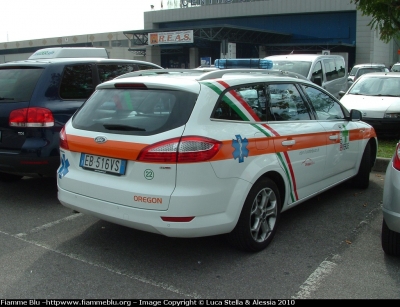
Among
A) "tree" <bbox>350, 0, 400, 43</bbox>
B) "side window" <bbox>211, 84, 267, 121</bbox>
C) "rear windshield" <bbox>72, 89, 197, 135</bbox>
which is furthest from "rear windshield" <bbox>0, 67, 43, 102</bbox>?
"tree" <bbox>350, 0, 400, 43</bbox>

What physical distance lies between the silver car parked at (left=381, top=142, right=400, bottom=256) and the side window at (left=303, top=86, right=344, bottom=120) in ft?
5.02

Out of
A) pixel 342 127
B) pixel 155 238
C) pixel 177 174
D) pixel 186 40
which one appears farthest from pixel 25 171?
pixel 186 40

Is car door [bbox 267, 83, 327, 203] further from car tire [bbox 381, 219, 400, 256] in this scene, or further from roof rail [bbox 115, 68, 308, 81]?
car tire [bbox 381, 219, 400, 256]

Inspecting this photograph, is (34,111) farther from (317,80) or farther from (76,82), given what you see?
(317,80)

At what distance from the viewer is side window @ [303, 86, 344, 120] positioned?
5488mm

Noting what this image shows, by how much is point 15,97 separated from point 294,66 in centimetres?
789

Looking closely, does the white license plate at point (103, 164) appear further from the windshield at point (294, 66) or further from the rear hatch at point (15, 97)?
the windshield at point (294, 66)

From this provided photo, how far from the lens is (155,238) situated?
4.70 meters

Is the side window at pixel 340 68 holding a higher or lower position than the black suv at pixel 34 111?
higher

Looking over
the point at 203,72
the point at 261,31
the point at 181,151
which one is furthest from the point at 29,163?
the point at 261,31

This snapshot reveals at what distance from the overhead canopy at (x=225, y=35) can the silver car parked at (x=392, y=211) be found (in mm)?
33015

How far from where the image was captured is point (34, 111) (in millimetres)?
5578

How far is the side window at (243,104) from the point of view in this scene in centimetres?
411

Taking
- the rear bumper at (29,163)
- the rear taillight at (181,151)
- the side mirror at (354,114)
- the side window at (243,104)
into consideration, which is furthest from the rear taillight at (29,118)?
the side mirror at (354,114)
